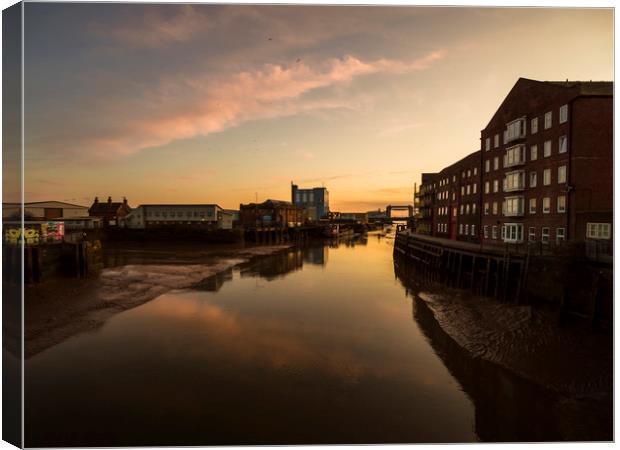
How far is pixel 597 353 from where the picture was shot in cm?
1227

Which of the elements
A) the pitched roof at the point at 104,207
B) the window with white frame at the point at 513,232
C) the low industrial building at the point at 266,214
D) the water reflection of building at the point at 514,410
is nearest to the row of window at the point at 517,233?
the window with white frame at the point at 513,232

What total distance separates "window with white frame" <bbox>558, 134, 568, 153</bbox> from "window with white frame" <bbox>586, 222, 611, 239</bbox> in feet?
20.3

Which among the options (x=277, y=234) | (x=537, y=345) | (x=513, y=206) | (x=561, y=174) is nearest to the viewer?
(x=537, y=345)

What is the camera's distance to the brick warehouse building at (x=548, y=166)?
22594 mm

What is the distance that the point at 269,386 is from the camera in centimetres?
1091

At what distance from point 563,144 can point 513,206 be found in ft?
23.4

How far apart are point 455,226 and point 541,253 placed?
27467 mm

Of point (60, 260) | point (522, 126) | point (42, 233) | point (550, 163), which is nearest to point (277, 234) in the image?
point (42, 233)

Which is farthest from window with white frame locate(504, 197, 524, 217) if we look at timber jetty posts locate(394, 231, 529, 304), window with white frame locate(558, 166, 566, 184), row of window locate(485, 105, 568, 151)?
timber jetty posts locate(394, 231, 529, 304)

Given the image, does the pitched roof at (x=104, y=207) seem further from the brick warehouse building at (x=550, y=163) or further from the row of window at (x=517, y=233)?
the brick warehouse building at (x=550, y=163)

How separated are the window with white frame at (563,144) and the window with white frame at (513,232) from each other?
740 centimetres

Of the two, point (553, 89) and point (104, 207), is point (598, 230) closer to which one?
point (553, 89)

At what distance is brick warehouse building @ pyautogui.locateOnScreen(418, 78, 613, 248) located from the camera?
22594 mm

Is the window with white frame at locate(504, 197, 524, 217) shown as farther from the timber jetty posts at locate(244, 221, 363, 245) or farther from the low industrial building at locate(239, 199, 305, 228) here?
the low industrial building at locate(239, 199, 305, 228)
